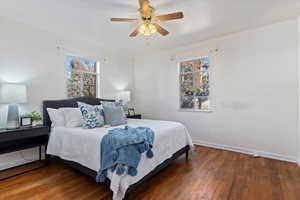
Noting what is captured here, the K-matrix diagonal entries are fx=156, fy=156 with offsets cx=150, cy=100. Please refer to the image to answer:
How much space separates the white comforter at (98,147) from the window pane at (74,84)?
1.18 metres

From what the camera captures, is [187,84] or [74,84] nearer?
[74,84]

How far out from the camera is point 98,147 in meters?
1.97

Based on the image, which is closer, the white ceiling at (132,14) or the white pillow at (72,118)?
the white ceiling at (132,14)

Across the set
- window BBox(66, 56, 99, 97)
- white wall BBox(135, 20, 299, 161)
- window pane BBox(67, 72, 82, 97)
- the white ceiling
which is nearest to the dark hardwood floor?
white wall BBox(135, 20, 299, 161)

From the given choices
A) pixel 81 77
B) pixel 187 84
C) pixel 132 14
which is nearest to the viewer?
pixel 132 14

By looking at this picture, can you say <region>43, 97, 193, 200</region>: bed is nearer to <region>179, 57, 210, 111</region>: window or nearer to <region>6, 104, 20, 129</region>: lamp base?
<region>6, 104, 20, 129</region>: lamp base

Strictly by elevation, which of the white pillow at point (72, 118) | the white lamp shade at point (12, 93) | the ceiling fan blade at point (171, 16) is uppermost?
the ceiling fan blade at point (171, 16)

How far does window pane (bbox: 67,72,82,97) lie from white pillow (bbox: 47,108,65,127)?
738 mm

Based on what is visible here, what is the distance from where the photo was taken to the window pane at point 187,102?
421cm

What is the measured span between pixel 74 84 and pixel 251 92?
3.97 metres

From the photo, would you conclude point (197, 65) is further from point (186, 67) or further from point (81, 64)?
point (81, 64)

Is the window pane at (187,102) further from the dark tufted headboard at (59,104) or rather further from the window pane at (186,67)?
the dark tufted headboard at (59,104)

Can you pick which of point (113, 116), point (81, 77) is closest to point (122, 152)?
point (113, 116)

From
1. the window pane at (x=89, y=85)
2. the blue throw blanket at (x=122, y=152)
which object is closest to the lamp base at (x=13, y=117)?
the window pane at (x=89, y=85)
